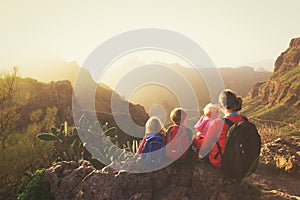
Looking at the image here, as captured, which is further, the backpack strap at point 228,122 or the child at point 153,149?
the child at point 153,149

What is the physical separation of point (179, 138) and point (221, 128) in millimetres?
760

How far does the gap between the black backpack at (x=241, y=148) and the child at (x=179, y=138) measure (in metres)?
0.74

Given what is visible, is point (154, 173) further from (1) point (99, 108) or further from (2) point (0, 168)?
(1) point (99, 108)

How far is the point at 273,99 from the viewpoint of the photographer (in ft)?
297

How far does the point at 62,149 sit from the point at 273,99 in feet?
292

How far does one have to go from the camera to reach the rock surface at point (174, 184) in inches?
183

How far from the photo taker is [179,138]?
502 centimetres

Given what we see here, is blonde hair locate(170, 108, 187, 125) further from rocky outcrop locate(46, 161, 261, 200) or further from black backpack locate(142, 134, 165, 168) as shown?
rocky outcrop locate(46, 161, 261, 200)

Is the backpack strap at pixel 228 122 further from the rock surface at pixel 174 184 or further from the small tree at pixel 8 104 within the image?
the small tree at pixel 8 104

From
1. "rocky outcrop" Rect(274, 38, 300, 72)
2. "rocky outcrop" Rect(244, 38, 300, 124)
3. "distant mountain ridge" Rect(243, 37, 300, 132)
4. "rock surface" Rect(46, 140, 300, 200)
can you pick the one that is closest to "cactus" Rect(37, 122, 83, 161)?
"rock surface" Rect(46, 140, 300, 200)

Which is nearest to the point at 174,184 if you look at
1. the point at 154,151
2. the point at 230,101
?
the point at 154,151

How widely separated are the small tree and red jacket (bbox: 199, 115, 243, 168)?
42.8ft

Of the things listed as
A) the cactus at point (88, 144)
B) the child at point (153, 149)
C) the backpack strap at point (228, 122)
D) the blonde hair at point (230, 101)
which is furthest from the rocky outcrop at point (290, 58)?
the child at point (153, 149)

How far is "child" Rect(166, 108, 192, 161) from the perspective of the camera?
16.4ft
